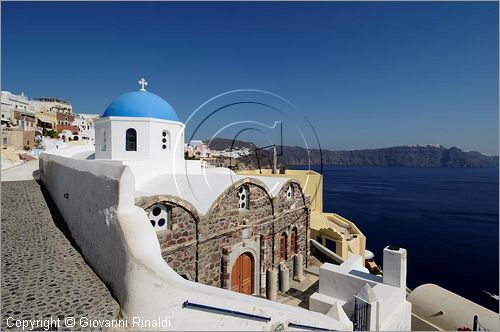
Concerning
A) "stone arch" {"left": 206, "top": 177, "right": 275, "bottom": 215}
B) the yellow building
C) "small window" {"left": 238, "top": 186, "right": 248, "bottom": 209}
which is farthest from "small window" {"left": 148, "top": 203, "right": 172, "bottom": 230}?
the yellow building

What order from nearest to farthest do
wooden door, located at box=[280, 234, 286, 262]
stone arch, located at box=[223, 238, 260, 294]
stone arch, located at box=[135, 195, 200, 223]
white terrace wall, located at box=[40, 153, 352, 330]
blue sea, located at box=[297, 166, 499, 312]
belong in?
white terrace wall, located at box=[40, 153, 352, 330], stone arch, located at box=[135, 195, 200, 223], stone arch, located at box=[223, 238, 260, 294], wooden door, located at box=[280, 234, 286, 262], blue sea, located at box=[297, 166, 499, 312]

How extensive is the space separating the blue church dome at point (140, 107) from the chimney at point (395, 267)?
446 inches

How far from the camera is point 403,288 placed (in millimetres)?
8516

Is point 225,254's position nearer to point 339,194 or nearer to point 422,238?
point 422,238

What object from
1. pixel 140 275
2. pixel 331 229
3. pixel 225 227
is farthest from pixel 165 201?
pixel 331 229

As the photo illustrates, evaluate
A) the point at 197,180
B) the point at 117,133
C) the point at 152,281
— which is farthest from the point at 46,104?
the point at 152,281

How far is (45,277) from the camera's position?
5504mm

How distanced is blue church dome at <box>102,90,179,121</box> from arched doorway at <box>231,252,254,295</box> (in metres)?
7.78

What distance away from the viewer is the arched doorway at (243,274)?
10.1m

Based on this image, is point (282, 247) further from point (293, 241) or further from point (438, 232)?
point (438, 232)

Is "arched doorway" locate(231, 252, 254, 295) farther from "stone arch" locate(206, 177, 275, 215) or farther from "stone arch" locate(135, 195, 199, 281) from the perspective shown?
"stone arch" locate(206, 177, 275, 215)

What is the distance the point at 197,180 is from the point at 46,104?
82.2 meters

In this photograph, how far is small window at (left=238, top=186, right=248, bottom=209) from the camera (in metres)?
10.3

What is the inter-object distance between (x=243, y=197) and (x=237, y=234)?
1.48 meters
